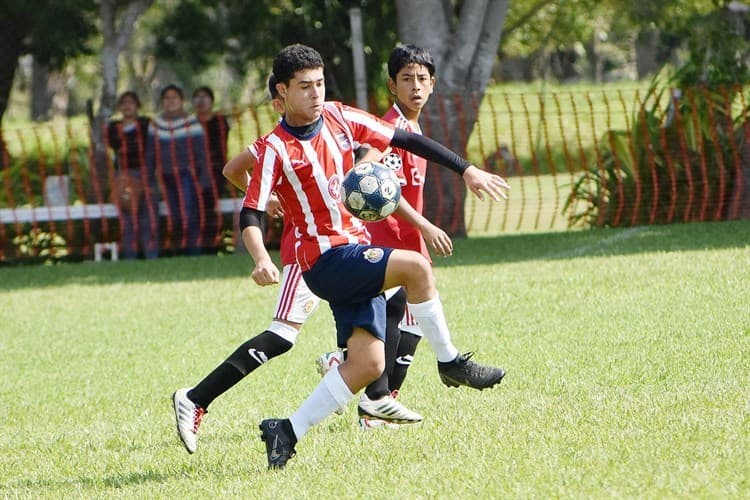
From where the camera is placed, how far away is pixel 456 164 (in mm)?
5691

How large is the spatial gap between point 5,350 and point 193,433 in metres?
4.33

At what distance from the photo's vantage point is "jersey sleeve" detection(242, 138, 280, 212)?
551 centimetres

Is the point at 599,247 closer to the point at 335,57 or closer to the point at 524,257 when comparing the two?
the point at 524,257

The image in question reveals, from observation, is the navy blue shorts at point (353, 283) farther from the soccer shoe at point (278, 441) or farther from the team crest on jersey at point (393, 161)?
the team crest on jersey at point (393, 161)

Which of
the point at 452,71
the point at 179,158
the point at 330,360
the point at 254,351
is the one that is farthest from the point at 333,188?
the point at 452,71

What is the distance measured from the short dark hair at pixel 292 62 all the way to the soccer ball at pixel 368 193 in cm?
50

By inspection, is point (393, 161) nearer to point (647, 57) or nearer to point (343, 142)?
point (343, 142)

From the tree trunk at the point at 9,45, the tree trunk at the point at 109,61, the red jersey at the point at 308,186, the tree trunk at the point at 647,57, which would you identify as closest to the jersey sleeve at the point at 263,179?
the red jersey at the point at 308,186

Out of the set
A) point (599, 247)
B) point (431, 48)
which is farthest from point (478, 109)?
point (599, 247)

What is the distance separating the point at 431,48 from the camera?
51.5 ft

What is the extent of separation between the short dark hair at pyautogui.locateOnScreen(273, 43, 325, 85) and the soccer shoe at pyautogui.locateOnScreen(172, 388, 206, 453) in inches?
59.0

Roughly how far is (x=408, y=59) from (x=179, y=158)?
8947mm

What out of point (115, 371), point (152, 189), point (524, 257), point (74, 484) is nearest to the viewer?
point (74, 484)

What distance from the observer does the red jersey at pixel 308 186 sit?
18.2ft
